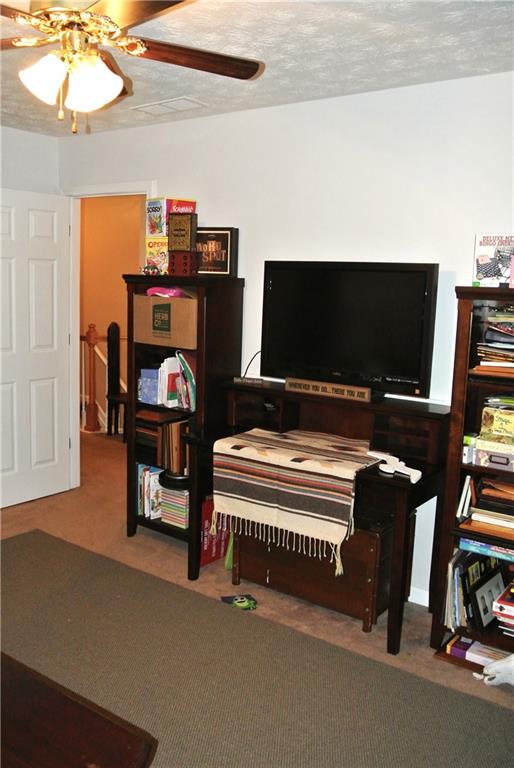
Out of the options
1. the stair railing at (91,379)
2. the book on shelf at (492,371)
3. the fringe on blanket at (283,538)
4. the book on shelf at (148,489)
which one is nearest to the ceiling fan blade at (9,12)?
the book on shelf at (492,371)

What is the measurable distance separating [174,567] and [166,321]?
4.40ft

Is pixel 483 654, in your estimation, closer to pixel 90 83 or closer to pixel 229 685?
pixel 229 685

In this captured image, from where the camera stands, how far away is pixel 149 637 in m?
2.98

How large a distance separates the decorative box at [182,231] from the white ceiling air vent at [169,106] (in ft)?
1.86

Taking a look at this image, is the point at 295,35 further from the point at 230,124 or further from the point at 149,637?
the point at 149,637

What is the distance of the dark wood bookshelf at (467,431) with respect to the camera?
2.71m

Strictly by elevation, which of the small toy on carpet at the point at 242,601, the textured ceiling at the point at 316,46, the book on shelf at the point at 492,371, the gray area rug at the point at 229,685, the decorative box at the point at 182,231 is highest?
the textured ceiling at the point at 316,46

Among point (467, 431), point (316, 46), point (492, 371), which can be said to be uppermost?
point (316, 46)

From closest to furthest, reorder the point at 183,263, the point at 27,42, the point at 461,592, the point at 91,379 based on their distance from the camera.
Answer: the point at 27,42 → the point at 461,592 → the point at 183,263 → the point at 91,379

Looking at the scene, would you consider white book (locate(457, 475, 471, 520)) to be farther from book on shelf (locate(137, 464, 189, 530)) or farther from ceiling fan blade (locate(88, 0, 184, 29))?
ceiling fan blade (locate(88, 0, 184, 29))

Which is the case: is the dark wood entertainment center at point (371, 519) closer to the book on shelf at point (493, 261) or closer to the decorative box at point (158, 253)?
the book on shelf at point (493, 261)

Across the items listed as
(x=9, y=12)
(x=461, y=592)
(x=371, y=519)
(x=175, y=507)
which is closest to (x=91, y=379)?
(x=175, y=507)

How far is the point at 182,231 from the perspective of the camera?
382 centimetres

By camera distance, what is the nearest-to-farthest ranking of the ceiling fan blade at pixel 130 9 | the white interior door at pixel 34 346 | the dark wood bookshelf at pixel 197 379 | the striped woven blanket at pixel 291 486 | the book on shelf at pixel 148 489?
the ceiling fan blade at pixel 130 9 < the striped woven blanket at pixel 291 486 < the dark wood bookshelf at pixel 197 379 < the book on shelf at pixel 148 489 < the white interior door at pixel 34 346
